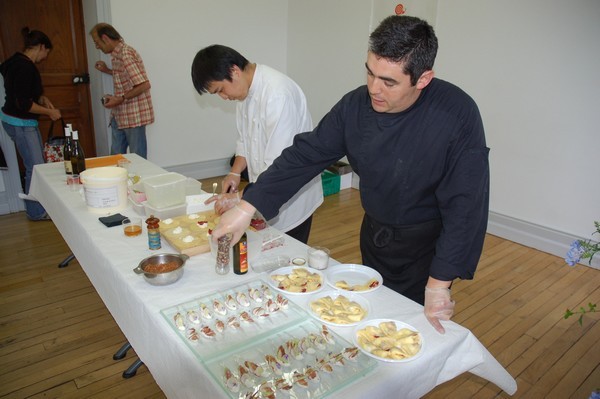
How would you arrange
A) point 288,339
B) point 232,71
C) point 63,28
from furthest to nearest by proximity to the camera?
point 63,28, point 232,71, point 288,339

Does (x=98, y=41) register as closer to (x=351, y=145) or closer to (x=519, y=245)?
(x=351, y=145)

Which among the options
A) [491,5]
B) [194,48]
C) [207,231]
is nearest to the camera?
[207,231]

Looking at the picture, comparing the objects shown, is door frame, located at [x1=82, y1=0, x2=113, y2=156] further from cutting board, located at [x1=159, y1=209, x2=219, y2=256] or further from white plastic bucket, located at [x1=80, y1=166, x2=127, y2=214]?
cutting board, located at [x1=159, y1=209, x2=219, y2=256]

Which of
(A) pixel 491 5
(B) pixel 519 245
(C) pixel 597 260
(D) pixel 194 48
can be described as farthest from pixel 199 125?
(C) pixel 597 260

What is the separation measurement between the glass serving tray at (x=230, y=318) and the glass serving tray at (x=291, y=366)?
0.03 m

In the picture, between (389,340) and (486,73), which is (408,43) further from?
(486,73)

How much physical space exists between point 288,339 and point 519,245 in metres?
2.89

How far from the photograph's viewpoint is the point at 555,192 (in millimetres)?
3217

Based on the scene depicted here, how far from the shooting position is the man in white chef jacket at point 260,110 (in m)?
1.78

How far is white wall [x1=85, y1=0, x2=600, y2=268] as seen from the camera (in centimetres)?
301

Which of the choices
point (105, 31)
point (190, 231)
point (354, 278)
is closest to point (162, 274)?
point (190, 231)

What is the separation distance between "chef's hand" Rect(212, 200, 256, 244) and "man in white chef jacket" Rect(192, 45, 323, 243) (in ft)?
1.23

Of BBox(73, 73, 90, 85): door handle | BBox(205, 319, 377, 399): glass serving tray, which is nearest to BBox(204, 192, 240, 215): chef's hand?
BBox(205, 319, 377, 399): glass serving tray

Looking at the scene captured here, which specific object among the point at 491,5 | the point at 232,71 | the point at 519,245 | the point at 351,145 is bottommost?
the point at 519,245
